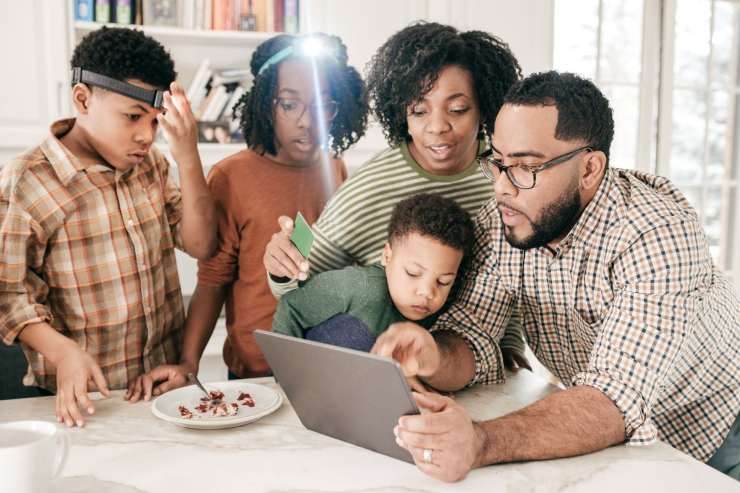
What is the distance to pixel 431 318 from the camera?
5.14ft

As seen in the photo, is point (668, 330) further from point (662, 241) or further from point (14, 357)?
point (14, 357)

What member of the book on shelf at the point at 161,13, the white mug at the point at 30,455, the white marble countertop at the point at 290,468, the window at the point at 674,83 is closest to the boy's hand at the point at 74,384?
the white marble countertop at the point at 290,468

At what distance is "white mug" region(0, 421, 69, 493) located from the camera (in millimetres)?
824

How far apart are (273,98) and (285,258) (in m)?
0.61

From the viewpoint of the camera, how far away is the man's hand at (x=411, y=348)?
3.99 feet

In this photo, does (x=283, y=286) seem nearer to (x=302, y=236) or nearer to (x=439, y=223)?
(x=302, y=236)

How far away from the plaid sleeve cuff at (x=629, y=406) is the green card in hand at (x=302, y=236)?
54 centimetres

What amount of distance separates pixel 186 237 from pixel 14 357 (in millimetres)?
653

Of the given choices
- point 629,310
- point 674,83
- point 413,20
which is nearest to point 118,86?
point 629,310

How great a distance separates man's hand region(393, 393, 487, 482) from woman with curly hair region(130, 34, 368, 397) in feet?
2.56

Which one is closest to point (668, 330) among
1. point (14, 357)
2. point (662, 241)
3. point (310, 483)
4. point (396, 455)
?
point (662, 241)

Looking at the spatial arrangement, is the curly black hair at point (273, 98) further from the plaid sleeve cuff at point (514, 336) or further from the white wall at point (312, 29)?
the white wall at point (312, 29)

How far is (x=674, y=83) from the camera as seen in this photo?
4250mm

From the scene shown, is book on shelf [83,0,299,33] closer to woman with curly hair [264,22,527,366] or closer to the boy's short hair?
woman with curly hair [264,22,527,366]
